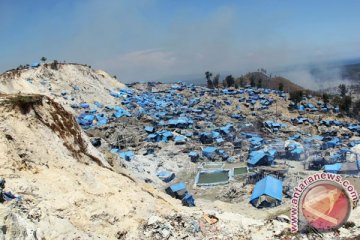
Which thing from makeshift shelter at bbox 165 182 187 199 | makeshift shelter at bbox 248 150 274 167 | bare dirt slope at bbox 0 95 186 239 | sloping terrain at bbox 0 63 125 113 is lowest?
makeshift shelter at bbox 248 150 274 167

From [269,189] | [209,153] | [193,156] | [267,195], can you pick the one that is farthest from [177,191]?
[209,153]

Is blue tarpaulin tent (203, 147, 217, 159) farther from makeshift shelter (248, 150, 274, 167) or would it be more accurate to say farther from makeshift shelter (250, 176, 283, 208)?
makeshift shelter (250, 176, 283, 208)

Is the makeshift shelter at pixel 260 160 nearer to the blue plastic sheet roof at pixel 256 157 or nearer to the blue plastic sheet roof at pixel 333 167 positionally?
the blue plastic sheet roof at pixel 256 157

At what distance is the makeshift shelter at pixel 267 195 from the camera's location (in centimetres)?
3019

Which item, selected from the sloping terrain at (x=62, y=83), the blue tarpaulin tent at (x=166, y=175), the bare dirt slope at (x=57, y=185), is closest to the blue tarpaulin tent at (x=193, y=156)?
the blue tarpaulin tent at (x=166, y=175)

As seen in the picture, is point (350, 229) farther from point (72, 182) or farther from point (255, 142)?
point (255, 142)

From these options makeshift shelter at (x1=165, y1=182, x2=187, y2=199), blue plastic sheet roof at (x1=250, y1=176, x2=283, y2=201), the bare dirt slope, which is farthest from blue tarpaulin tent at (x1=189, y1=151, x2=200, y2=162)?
the bare dirt slope

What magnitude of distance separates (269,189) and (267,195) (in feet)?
2.53

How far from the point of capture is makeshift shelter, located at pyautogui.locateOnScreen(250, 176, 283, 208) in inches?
1188

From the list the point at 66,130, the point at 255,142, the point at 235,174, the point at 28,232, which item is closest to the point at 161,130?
the point at 255,142

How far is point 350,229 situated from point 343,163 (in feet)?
76.6

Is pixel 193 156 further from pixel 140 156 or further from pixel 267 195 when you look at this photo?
pixel 267 195

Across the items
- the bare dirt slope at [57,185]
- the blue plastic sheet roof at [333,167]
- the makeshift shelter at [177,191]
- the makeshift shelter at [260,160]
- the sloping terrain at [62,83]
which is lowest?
the blue plastic sheet roof at [333,167]

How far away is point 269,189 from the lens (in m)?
30.9
